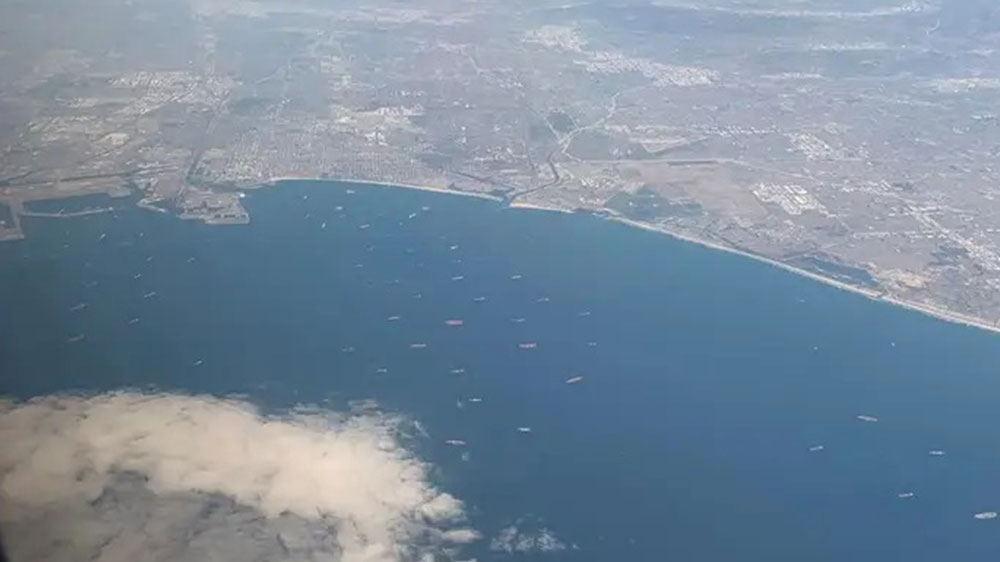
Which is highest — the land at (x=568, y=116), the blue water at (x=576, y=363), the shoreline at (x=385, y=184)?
the land at (x=568, y=116)

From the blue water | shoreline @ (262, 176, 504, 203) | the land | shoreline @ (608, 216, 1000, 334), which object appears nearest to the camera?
the blue water

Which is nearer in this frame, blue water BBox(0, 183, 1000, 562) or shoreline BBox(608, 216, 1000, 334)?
blue water BBox(0, 183, 1000, 562)

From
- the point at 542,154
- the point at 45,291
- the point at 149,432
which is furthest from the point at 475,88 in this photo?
the point at 149,432

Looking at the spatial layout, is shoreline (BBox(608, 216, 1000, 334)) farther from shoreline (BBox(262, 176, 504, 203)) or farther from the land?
shoreline (BBox(262, 176, 504, 203))

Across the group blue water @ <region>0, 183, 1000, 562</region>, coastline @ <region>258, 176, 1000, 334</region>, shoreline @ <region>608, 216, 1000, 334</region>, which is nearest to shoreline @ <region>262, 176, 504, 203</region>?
coastline @ <region>258, 176, 1000, 334</region>

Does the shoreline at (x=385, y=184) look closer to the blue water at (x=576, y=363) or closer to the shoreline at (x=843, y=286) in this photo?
the blue water at (x=576, y=363)

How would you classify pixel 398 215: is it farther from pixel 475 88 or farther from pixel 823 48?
pixel 823 48

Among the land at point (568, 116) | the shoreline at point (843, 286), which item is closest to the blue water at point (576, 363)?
the shoreline at point (843, 286)
